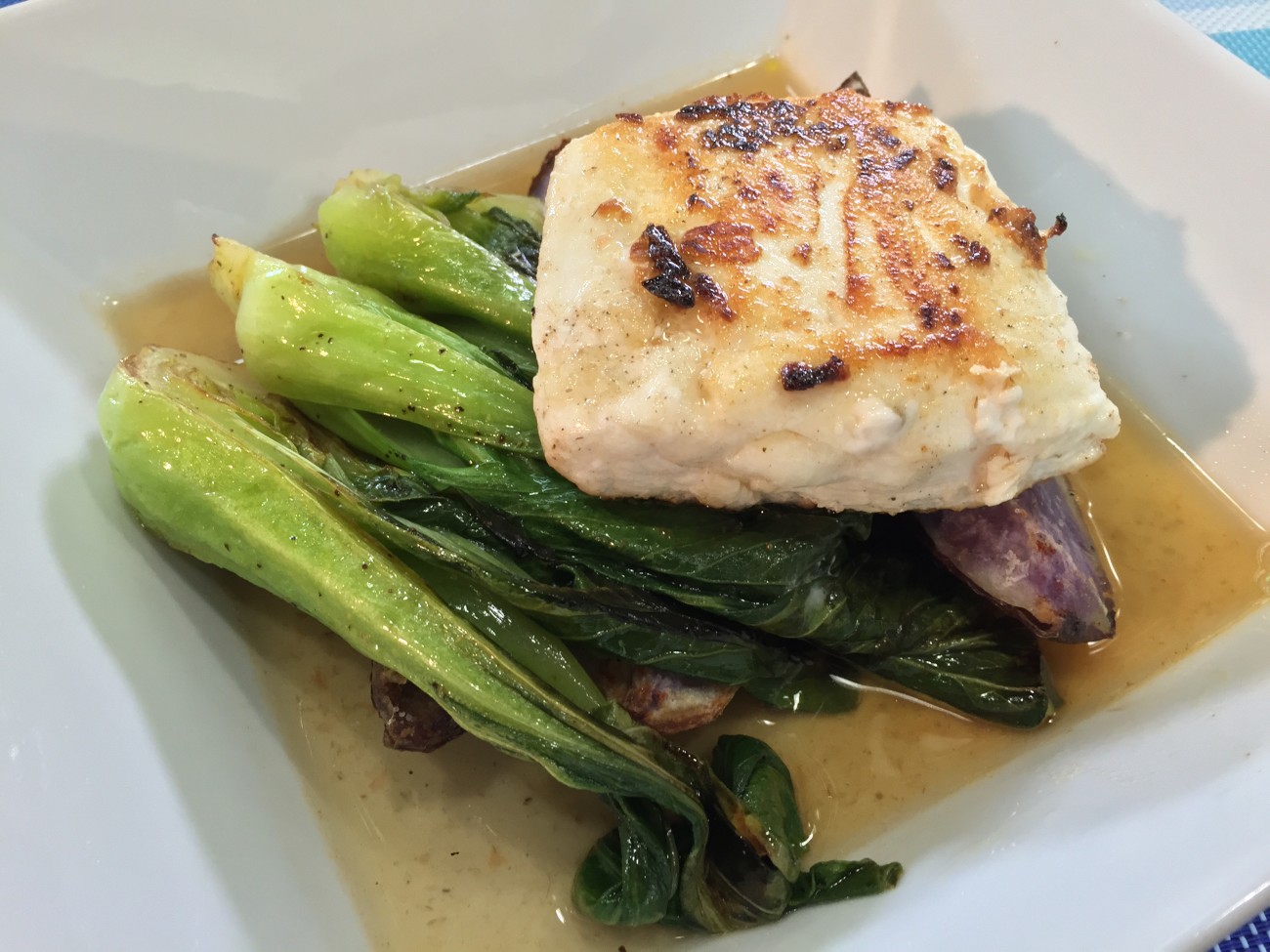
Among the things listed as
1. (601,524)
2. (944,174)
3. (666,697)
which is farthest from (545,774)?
(944,174)

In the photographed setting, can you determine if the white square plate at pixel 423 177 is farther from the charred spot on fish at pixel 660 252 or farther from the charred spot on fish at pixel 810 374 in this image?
the charred spot on fish at pixel 660 252

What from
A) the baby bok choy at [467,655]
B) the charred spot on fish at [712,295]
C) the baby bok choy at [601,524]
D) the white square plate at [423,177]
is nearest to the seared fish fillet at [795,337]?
the charred spot on fish at [712,295]

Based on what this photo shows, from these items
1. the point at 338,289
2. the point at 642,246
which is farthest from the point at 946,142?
the point at 338,289

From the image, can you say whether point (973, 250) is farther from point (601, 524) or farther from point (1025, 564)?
point (601, 524)

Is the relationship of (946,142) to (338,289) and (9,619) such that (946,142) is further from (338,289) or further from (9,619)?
(9,619)

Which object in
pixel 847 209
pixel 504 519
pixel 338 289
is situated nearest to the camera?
pixel 847 209

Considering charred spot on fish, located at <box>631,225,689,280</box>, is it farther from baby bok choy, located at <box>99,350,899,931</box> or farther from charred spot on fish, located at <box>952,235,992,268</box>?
baby bok choy, located at <box>99,350,899,931</box>
